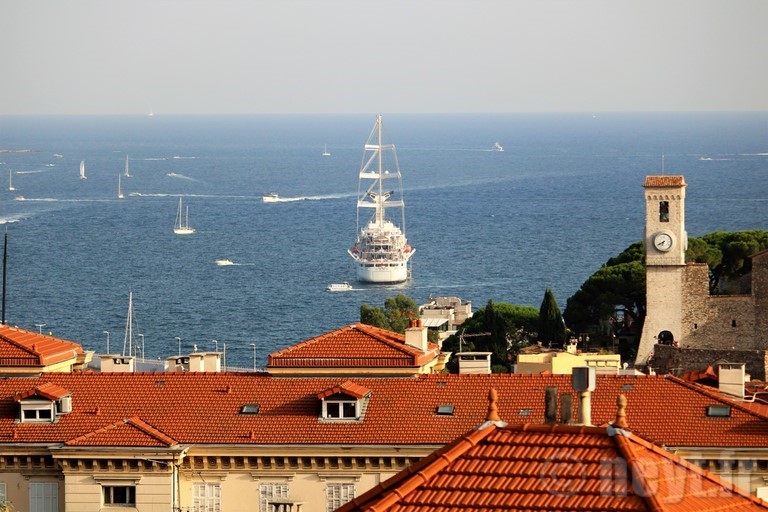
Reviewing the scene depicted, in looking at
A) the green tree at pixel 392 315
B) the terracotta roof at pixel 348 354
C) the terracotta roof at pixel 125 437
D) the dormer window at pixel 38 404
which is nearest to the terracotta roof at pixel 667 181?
the green tree at pixel 392 315

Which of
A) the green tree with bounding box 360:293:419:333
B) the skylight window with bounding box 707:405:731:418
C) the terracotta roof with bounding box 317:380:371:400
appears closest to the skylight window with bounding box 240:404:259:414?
the terracotta roof with bounding box 317:380:371:400

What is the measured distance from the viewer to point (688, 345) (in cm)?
7025

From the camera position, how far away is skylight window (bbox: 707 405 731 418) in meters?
28.8

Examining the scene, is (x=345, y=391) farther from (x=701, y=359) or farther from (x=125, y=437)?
(x=701, y=359)

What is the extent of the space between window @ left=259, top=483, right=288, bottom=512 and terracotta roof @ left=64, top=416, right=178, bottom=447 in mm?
1517

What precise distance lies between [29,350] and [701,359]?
35666 mm

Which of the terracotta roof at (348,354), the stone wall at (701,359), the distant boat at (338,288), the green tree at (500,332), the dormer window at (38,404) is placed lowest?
the distant boat at (338,288)

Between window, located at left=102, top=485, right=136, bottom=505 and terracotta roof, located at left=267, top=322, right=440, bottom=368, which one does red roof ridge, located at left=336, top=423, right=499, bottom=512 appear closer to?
window, located at left=102, top=485, right=136, bottom=505

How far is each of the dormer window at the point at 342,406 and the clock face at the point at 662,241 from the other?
41622mm

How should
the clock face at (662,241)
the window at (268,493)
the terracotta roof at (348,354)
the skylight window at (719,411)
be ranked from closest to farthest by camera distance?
the window at (268,493), the skylight window at (719,411), the terracotta roof at (348,354), the clock face at (662,241)

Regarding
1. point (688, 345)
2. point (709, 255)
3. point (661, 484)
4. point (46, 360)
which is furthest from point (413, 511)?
point (709, 255)

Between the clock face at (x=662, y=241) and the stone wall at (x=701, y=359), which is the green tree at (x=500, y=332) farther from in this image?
the clock face at (x=662, y=241)

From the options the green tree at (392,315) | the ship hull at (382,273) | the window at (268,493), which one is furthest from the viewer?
the ship hull at (382,273)

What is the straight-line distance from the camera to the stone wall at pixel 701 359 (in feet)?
202
